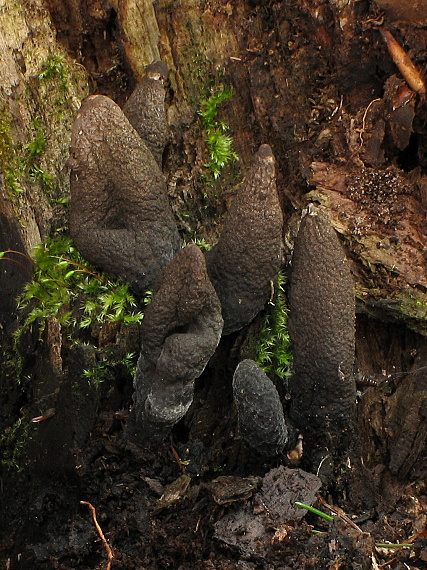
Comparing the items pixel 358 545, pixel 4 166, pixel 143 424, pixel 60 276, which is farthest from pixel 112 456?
pixel 4 166

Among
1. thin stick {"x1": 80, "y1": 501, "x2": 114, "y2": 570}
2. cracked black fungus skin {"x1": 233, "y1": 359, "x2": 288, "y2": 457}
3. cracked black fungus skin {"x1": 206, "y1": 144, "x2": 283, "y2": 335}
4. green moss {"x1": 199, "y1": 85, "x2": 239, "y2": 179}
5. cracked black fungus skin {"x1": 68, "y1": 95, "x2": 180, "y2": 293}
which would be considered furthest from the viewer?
green moss {"x1": 199, "y1": 85, "x2": 239, "y2": 179}

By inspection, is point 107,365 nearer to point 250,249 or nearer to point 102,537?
point 102,537

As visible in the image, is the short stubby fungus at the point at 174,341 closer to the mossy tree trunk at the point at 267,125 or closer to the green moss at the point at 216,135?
the mossy tree trunk at the point at 267,125

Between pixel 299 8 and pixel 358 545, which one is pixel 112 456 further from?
pixel 299 8

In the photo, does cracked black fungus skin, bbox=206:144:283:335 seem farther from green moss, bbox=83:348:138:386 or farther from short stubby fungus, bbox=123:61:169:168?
short stubby fungus, bbox=123:61:169:168

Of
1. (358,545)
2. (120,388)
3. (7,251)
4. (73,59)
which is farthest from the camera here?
(73,59)

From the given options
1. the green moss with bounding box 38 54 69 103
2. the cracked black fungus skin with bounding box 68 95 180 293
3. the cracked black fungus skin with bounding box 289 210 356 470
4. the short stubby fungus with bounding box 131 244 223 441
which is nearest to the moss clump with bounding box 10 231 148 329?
the cracked black fungus skin with bounding box 68 95 180 293

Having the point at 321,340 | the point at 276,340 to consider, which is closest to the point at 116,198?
the point at 276,340

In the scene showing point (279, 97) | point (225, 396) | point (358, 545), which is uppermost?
point (279, 97)

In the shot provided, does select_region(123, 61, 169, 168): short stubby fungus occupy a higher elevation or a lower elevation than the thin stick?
higher
